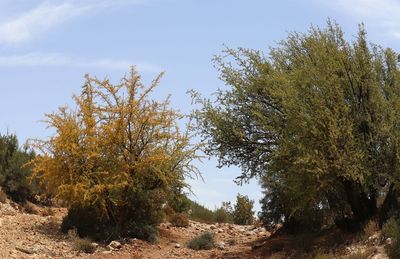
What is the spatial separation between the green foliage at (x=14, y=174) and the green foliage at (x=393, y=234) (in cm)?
1884

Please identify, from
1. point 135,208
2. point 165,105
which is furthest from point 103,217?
point 165,105

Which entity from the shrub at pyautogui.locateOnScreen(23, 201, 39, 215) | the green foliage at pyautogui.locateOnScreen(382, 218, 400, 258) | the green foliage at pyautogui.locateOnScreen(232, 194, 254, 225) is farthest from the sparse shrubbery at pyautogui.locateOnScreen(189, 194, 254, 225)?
the green foliage at pyautogui.locateOnScreen(382, 218, 400, 258)

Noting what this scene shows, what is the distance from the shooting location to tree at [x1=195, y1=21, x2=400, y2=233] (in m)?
A: 18.2

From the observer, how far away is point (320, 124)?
60.2 feet

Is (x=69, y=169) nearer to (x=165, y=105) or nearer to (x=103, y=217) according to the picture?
(x=103, y=217)

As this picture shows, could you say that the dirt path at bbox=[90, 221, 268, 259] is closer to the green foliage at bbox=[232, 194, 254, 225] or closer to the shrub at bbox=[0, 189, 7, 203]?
the green foliage at bbox=[232, 194, 254, 225]

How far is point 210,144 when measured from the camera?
22797 mm

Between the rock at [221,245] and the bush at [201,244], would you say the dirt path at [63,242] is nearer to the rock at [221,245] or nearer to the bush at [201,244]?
the rock at [221,245]

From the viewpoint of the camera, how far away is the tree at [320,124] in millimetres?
18234

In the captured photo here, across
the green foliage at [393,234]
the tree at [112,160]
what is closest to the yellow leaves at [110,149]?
the tree at [112,160]

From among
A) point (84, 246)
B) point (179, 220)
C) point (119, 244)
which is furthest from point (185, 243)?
point (179, 220)

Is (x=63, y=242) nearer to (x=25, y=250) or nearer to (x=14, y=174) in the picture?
(x=25, y=250)

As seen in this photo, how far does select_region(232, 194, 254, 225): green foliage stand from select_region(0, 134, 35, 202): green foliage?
41.2 ft

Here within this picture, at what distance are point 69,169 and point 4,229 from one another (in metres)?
3.28
